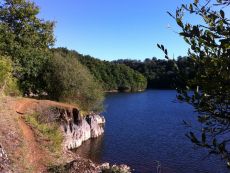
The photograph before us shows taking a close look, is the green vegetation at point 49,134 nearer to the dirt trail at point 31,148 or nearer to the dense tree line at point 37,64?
the dirt trail at point 31,148

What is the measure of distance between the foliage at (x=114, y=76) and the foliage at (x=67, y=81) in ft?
250

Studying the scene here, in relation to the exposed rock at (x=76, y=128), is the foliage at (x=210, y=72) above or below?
above

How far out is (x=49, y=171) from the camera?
50.6 ft

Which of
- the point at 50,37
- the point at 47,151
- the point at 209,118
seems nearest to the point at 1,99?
the point at 47,151

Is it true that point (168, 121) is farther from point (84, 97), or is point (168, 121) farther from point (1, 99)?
point (1, 99)

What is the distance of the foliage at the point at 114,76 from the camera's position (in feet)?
389

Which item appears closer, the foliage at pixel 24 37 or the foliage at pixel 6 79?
the foliage at pixel 6 79

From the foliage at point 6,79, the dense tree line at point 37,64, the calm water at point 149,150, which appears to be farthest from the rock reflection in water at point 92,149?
the foliage at point 6,79

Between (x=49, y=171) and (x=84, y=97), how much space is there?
2199 centimetres

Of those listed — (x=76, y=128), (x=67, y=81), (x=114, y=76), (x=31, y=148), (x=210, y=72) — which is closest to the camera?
(x=210, y=72)

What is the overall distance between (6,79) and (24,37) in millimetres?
8988

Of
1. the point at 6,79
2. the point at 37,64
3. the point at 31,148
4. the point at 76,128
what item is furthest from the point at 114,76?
the point at 31,148

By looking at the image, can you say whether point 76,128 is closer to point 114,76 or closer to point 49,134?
point 49,134

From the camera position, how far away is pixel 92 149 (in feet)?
108
